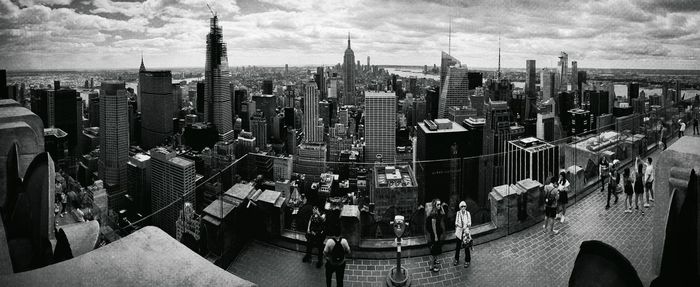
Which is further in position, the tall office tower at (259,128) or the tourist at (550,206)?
the tall office tower at (259,128)

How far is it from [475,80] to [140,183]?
55012 millimetres

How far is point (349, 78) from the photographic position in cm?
8144

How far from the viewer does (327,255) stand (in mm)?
4359

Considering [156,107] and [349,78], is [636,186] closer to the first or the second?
[156,107]

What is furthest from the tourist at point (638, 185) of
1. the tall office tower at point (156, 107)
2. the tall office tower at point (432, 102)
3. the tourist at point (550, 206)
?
the tall office tower at point (432, 102)

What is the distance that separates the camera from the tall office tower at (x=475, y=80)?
64.2 meters

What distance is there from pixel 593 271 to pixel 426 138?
1949 cm

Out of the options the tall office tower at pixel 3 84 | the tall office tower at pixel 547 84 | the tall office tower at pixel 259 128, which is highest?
the tall office tower at pixel 547 84

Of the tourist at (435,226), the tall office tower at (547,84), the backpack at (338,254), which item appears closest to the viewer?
the backpack at (338,254)

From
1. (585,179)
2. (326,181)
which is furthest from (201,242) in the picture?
(585,179)

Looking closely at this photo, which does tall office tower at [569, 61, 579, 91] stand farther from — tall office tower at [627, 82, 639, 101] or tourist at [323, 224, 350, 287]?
tourist at [323, 224, 350, 287]

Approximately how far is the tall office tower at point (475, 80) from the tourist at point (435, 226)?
201 ft

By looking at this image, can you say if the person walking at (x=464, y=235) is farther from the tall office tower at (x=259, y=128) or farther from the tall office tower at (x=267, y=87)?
the tall office tower at (x=267, y=87)

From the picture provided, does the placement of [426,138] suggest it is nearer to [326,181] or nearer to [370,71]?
[326,181]
